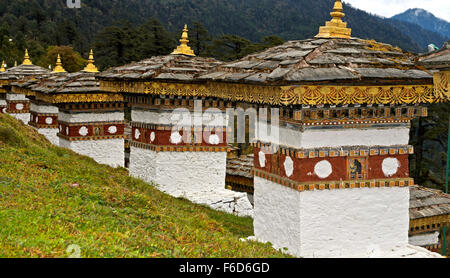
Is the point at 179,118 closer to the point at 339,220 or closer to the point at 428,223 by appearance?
the point at 339,220

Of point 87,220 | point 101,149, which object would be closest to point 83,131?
point 101,149

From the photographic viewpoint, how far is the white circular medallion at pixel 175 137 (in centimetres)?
1167

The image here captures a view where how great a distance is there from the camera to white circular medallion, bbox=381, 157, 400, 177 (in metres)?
7.43

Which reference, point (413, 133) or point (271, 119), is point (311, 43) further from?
point (413, 133)

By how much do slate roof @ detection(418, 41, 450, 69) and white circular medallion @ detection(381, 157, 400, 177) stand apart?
1.35 meters

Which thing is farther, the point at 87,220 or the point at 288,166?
the point at 288,166

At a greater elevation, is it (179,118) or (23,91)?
(23,91)

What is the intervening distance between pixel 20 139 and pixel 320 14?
5131 inches

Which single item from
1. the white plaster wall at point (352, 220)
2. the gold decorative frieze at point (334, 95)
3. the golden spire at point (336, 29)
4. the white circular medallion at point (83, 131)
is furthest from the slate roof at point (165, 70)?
the white plaster wall at point (352, 220)

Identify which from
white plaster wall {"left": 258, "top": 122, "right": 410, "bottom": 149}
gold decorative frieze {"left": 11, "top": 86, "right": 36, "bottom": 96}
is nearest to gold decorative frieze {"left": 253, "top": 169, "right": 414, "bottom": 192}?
white plaster wall {"left": 258, "top": 122, "right": 410, "bottom": 149}

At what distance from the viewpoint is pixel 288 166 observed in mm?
7344

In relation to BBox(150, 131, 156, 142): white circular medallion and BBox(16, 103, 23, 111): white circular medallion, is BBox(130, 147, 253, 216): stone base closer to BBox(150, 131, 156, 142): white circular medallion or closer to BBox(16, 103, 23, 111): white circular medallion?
BBox(150, 131, 156, 142): white circular medallion

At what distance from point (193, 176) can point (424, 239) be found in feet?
16.2

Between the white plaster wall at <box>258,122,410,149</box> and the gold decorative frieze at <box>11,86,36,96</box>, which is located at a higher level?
Answer: the gold decorative frieze at <box>11,86,36,96</box>
